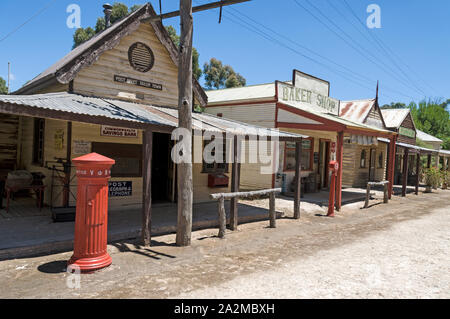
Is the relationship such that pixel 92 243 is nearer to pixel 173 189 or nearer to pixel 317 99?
pixel 173 189

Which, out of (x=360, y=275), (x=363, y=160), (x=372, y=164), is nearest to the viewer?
(x=360, y=275)

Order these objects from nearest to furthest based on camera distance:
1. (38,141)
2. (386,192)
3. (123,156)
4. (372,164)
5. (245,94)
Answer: (123,156), (38,141), (386,192), (245,94), (372,164)

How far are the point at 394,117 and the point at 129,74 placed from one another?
20.1 m

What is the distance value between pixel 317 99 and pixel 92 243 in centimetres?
1369

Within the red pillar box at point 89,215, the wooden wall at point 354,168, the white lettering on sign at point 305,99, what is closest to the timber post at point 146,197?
the red pillar box at point 89,215

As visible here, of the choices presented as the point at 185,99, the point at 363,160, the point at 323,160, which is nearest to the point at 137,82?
the point at 185,99

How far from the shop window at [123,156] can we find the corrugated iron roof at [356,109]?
13828 mm

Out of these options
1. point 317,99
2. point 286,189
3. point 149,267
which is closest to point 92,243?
point 149,267

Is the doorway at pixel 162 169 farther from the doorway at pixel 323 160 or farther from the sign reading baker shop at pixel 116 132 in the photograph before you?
the doorway at pixel 323 160

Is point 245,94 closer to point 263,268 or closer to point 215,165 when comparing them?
point 215,165

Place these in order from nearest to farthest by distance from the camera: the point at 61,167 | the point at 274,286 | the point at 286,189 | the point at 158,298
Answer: the point at 158,298, the point at 274,286, the point at 61,167, the point at 286,189

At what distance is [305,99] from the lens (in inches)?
617

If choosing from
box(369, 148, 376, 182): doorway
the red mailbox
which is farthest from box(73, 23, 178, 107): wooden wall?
box(369, 148, 376, 182): doorway
